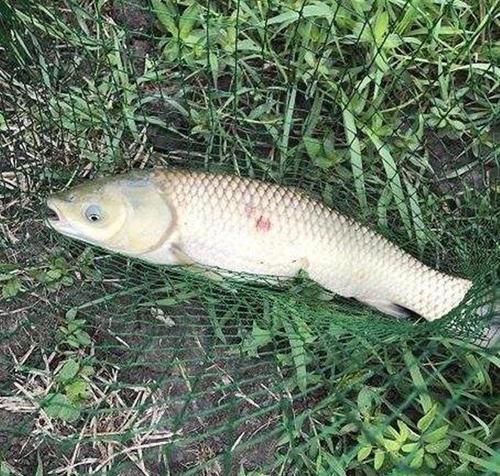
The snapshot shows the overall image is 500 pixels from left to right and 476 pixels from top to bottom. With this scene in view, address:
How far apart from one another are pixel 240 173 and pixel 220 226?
34cm

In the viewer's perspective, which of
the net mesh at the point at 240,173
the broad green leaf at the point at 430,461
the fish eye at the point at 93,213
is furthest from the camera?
the net mesh at the point at 240,173

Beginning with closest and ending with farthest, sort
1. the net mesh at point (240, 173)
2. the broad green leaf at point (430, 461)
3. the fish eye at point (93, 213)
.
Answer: the fish eye at point (93, 213) < the broad green leaf at point (430, 461) < the net mesh at point (240, 173)

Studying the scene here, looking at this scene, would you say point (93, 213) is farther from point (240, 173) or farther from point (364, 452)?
point (364, 452)

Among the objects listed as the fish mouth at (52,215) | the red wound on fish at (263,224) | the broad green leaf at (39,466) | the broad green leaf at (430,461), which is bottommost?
the broad green leaf at (39,466)

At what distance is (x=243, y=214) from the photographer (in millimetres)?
2209

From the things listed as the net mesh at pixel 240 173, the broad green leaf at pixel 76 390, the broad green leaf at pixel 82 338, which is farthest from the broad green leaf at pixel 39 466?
the broad green leaf at pixel 82 338

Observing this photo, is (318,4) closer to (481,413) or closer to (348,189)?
(348,189)

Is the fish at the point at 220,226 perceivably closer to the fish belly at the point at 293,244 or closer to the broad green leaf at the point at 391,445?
the fish belly at the point at 293,244

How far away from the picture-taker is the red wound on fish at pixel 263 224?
7.26 feet

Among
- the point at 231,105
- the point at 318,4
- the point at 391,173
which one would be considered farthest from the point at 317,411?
the point at 318,4

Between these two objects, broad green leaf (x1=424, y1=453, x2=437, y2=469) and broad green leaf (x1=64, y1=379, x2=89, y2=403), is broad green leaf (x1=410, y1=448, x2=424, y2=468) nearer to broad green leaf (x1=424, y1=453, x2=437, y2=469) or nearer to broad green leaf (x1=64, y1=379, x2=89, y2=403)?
broad green leaf (x1=424, y1=453, x2=437, y2=469)

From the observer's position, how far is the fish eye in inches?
85.7

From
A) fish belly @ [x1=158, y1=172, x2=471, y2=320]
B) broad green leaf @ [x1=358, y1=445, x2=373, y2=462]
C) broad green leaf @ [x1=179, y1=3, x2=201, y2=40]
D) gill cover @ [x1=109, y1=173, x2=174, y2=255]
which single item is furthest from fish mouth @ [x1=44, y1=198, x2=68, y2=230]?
broad green leaf @ [x1=358, y1=445, x2=373, y2=462]

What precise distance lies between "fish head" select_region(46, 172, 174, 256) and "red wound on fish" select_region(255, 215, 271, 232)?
0.71ft
